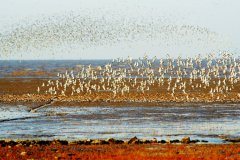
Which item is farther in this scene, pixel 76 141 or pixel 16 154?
pixel 76 141

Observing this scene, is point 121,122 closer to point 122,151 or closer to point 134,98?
point 122,151

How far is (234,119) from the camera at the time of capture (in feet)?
127

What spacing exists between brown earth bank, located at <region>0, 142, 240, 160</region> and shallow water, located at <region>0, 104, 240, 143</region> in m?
3.81

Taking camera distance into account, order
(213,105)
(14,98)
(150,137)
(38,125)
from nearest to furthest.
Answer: (150,137) < (38,125) < (213,105) < (14,98)

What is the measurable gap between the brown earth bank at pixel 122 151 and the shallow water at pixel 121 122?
3.81 metres

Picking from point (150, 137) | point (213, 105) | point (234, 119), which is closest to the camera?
point (150, 137)

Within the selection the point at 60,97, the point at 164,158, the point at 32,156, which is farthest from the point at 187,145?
the point at 60,97

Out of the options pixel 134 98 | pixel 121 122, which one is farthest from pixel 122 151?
pixel 134 98

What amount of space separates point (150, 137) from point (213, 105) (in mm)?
23181

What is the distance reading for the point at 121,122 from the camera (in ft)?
124

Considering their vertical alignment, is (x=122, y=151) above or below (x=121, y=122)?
above

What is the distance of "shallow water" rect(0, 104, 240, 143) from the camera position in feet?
102

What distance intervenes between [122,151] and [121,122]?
556 inches

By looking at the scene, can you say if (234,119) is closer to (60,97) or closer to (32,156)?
(32,156)
